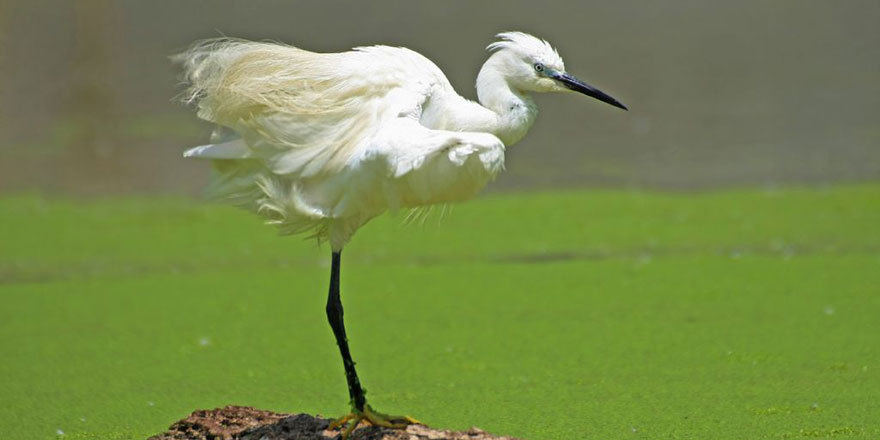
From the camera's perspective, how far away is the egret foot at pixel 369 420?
334 cm

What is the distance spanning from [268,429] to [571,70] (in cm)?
630

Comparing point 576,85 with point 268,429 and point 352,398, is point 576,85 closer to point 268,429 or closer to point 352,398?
point 352,398

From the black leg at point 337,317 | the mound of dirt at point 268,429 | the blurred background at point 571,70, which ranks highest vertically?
the black leg at point 337,317

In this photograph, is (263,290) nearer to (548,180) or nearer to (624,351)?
(624,351)

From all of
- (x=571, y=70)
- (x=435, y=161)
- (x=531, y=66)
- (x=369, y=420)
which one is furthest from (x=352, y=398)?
(x=571, y=70)

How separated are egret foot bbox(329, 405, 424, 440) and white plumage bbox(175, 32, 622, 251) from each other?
49 centimetres

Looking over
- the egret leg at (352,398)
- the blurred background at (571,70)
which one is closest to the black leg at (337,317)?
the egret leg at (352,398)

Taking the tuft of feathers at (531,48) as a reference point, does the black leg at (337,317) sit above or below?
below

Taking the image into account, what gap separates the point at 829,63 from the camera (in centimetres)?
934

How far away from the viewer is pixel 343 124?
336 centimetres

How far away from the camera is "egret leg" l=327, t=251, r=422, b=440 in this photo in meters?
3.36

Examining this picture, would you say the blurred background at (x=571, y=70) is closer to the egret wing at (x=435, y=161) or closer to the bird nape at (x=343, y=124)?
the bird nape at (x=343, y=124)

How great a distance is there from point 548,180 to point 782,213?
66.1 inches

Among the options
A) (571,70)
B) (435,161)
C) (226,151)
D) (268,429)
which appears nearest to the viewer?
(435,161)
